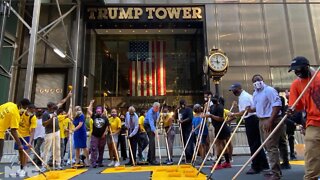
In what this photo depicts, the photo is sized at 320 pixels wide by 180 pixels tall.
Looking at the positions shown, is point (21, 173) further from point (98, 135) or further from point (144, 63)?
point (144, 63)

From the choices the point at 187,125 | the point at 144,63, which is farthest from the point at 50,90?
the point at 187,125

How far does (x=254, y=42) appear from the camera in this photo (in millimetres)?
→ 16891

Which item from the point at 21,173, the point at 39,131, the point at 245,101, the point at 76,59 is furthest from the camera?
the point at 76,59

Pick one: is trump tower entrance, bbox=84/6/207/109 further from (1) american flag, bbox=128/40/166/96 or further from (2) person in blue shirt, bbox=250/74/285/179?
(2) person in blue shirt, bbox=250/74/285/179

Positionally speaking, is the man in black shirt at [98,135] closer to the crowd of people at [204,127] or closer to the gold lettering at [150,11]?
the crowd of people at [204,127]

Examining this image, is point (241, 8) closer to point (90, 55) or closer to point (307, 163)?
point (90, 55)

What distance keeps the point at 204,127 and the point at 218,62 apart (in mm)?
3462

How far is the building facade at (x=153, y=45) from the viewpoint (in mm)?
16297

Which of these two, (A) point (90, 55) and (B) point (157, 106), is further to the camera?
(A) point (90, 55)

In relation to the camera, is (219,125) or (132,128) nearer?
(219,125)

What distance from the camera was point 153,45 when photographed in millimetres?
19094

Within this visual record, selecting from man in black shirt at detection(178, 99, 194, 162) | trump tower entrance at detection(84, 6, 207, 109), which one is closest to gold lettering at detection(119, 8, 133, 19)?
trump tower entrance at detection(84, 6, 207, 109)

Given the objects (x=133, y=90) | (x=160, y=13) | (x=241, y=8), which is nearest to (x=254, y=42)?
(x=241, y=8)

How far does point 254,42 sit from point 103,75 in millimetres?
9916
